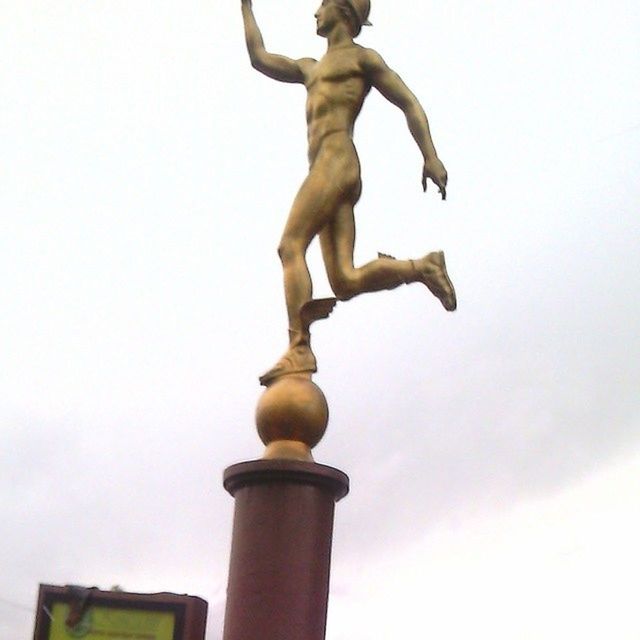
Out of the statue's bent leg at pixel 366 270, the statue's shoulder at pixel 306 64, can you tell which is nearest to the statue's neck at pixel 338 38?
the statue's shoulder at pixel 306 64

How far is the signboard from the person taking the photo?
4.31m

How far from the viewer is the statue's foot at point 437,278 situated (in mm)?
5660

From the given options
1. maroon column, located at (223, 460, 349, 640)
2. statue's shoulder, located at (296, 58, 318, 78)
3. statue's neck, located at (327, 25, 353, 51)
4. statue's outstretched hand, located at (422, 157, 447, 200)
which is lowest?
maroon column, located at (223, 460, 349, 640)

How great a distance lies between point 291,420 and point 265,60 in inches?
102

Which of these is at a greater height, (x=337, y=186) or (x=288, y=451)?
(x=337, y=186)

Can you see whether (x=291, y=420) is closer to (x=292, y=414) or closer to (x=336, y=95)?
(x=292, y=414)

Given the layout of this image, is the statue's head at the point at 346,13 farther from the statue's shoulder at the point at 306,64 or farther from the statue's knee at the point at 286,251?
the statue's knee at the point at 286,251

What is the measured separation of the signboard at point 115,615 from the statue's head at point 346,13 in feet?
12.1

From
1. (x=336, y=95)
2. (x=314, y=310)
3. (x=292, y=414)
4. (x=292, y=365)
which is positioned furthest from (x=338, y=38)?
(x=292, y=414)

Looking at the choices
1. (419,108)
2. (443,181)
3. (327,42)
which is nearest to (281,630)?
(443,181)

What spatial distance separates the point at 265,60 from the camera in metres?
6.56

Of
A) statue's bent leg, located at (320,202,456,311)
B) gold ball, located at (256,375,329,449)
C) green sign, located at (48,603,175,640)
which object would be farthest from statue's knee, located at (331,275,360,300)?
green sign, located at (48,603,175,640)

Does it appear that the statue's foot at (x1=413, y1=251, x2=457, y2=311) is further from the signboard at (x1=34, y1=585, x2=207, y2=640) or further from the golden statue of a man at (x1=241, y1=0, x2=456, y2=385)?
→ the signboard at (x1=34, y1=585, x2=207, y2=640)

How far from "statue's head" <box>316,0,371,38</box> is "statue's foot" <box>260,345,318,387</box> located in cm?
213
